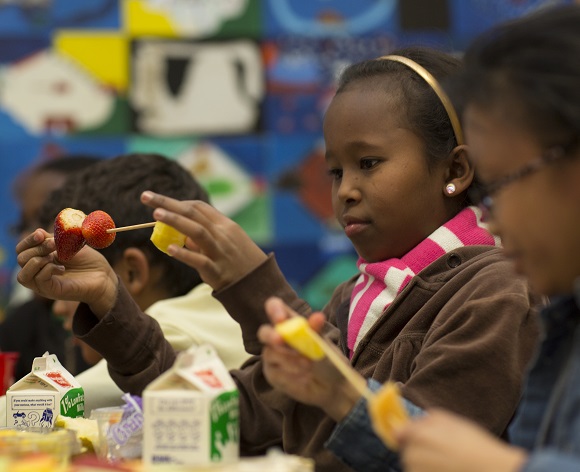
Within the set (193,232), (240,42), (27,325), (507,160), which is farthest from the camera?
(240,42)

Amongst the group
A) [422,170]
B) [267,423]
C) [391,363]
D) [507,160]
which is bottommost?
[267,423]

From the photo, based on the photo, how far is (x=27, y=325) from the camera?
12.8ft

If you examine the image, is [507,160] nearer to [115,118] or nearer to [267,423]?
[267,423]

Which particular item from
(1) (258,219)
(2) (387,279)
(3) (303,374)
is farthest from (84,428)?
(1) (258,219)

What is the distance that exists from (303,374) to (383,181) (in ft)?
2.07

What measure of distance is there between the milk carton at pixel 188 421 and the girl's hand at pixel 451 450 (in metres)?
0.29

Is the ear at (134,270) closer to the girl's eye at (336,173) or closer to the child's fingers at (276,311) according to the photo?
the girl's eye at (336,173)

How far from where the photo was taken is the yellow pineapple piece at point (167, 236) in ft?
5.16

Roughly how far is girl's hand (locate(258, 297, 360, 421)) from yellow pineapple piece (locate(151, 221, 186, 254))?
0.93ft

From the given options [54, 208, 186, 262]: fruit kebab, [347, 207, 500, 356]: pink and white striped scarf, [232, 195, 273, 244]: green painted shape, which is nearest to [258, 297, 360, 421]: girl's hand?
[347, 207, 500, 356]: pink and white striped scarf

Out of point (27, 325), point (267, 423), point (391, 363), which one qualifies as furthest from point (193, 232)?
point (27, 325)

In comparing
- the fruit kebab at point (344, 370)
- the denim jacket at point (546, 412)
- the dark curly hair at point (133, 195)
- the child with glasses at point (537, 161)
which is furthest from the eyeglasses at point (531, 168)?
the dark curly hair at point (133, 195)

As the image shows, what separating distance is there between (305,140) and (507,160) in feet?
9.97

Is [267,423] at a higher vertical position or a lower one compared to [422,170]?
lower
